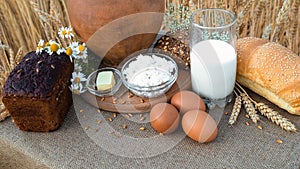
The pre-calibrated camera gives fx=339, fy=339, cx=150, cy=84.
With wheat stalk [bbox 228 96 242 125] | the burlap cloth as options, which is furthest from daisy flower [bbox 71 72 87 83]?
wheat stalk [bbox 228 96 242 125]

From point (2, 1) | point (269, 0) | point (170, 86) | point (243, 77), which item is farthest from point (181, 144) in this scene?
point (2, 1)

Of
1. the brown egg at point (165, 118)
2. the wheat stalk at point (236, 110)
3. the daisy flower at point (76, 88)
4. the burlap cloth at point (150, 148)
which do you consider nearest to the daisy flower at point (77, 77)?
the daisy flower at point (76, 88)

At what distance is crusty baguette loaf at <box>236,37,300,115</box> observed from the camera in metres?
1.04

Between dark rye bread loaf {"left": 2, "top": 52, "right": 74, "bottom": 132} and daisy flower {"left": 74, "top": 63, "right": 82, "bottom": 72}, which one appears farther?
daisy flower {"left": 74, "top": 63, "right": 82, "bottom": 72}

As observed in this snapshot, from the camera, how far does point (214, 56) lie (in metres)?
1.05

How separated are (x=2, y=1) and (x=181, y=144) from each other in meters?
1.22

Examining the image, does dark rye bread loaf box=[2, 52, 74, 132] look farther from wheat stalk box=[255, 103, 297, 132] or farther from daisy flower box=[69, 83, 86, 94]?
wheat stalk box=[255, 103, 297, 132]

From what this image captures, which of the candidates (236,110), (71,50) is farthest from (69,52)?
(236,110)

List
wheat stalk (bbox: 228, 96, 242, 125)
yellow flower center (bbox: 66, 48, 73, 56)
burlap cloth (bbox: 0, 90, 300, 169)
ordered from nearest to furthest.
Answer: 1. burlap cloth (bbox: 0, 90, 300, 169)
2. wheat stalk (bbox: 228, 96, 242, 125)
3. yellow flower center (bbox: 66, 48, 73, 56)

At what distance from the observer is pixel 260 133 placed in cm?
104

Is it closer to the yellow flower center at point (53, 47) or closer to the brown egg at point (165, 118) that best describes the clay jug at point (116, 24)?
the yellow flower center at point (53, 47)

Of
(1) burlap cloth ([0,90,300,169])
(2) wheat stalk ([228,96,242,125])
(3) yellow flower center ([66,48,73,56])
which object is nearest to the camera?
(1) burlap cloth ([0,90,300,169])

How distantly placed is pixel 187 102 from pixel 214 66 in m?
0.14

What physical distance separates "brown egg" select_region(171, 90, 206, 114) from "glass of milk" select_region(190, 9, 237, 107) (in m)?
0.07
